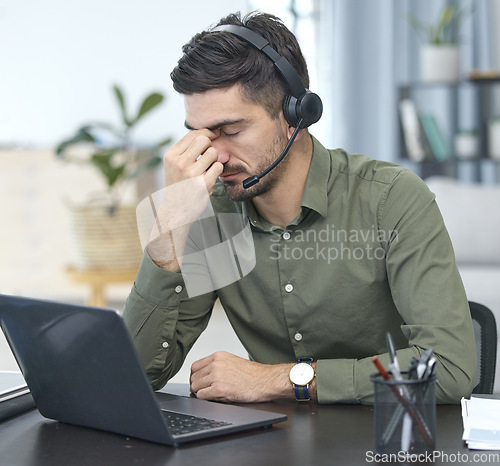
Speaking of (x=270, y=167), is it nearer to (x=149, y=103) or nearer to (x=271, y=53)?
(x=271, y=53)

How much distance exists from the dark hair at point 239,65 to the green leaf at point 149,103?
7.05 feet

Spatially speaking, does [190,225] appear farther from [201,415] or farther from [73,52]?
[73,52]

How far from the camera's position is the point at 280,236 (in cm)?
135

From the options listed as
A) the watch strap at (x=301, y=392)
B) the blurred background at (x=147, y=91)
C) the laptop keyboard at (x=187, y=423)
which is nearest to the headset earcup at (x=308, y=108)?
the watch strap at (x=301, y=392)

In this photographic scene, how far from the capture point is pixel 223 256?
1395mm

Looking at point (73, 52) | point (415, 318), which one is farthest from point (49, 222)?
point (415, 318)

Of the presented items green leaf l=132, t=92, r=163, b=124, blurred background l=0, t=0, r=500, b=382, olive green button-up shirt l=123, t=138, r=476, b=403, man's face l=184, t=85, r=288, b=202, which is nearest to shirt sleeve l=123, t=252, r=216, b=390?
olive green button-up shirt l=123, t=138, r=476, b=403

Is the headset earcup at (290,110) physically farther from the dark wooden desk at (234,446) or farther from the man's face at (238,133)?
the dark wooden desk at (234,446)

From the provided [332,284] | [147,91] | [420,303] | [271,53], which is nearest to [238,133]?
[271,53]

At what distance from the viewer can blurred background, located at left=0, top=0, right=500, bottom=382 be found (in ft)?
12.4

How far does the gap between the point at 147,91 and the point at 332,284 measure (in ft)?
9.35

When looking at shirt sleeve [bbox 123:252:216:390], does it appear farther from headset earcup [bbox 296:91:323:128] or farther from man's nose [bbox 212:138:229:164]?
headset earcup [bbox 296:91:323:128]

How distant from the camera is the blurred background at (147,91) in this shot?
3.78 metres

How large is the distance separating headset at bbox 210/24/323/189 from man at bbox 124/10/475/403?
0.6 inches
